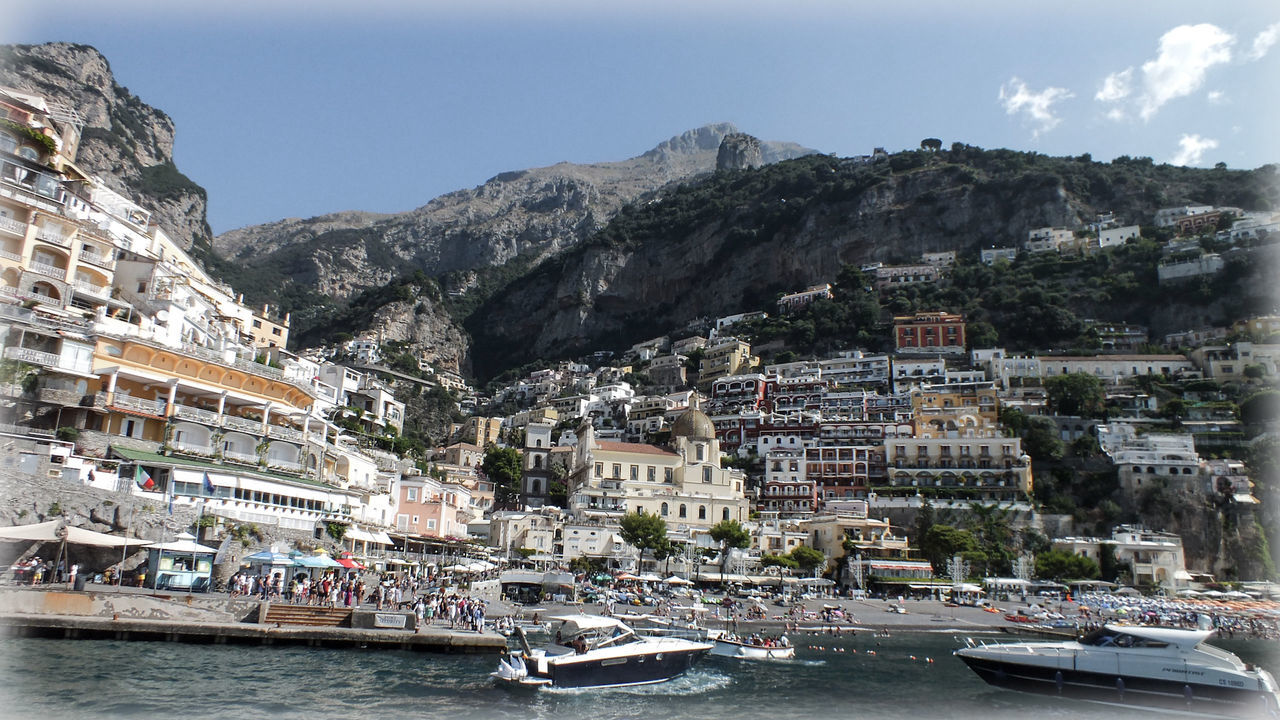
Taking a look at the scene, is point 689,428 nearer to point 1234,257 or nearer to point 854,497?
point 854,497

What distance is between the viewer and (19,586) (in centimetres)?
2233

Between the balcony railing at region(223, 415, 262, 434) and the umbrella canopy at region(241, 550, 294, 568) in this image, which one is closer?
the umbrella canopy at region(241, 550, 294, 568)

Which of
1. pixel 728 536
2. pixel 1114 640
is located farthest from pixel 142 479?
pixel 728 536

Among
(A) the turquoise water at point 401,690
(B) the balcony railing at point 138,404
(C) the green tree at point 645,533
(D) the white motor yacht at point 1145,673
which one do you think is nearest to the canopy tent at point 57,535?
(A) the turquoise water at point 401,690

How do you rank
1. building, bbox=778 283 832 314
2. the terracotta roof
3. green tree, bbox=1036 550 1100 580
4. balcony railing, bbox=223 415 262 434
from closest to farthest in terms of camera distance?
balcony railing, bbox=223 415 262 434 → green tree, bbox=1036 550 1100 580 → the terracotta roof → building, bbox=778 283 832 314

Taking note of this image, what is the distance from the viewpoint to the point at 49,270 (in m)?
33.7

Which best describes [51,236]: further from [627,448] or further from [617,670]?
[627,448]

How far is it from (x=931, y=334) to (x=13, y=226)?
3587 inches

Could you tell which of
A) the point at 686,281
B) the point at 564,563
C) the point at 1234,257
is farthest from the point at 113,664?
the point at 686,281

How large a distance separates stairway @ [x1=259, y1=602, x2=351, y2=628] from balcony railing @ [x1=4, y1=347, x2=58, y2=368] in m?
13.3

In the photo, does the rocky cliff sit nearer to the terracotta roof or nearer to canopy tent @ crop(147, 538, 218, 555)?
the terracotta roof

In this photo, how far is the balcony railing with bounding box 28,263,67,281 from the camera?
3316 cm

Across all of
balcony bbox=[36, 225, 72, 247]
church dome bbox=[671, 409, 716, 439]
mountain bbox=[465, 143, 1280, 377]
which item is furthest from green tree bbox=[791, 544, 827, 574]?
mountain bbox=[465, 143, 1280, 377]

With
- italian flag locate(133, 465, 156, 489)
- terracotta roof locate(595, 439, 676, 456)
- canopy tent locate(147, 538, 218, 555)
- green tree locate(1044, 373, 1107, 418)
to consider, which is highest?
green tree locate(1044, 373, 1107, 418)
